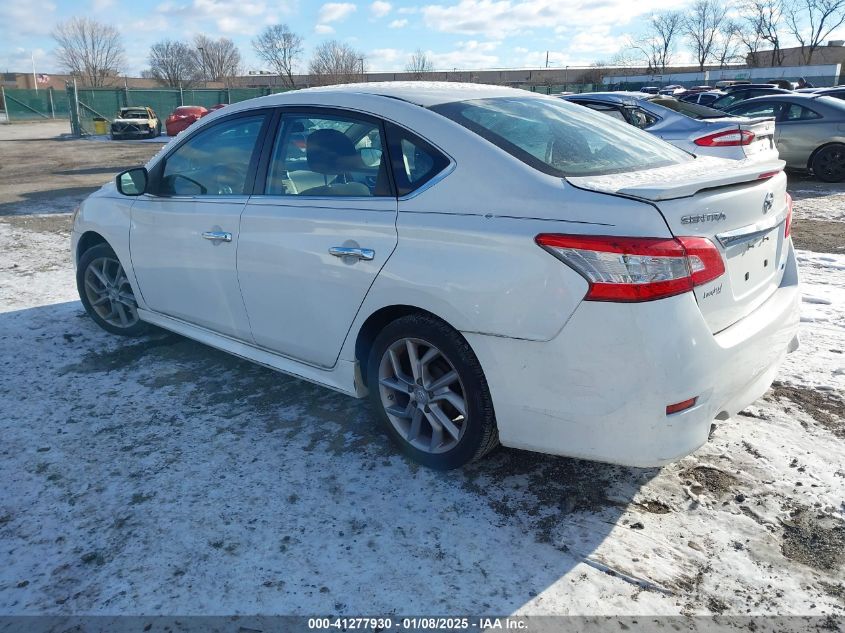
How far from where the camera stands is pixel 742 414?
3510 mm

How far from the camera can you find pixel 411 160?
2.93 meters

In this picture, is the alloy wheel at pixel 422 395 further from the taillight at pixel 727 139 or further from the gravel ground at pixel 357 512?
the taillight at pixel 727 139

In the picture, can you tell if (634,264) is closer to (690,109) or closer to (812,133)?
(690,109)

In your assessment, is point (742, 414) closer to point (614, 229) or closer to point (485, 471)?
A: point (485, 471)

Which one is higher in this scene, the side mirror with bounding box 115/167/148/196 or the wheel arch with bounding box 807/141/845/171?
the wheel arch with bounding box 807/141/845/171

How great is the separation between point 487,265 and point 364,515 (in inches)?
45.7

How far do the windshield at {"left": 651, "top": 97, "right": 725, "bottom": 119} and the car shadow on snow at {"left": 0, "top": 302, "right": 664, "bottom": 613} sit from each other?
7.58 meters

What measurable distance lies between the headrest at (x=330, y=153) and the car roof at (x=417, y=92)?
247mm

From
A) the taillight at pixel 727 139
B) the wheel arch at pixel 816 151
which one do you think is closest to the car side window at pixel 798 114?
the wheel arch at pixel 816 151

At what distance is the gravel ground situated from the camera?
2312 mm

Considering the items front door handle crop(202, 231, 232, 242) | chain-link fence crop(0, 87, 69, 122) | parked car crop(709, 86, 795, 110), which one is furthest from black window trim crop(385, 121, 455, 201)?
chain-link fence crop(0, 87, 69, 122)

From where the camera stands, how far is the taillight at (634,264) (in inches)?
88.8

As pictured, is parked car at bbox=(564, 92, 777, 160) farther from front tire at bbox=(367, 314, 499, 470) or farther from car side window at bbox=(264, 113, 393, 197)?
front tire at bbox=(367, 314, 499, 470)

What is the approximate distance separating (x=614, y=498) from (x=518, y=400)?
2.27 ft
